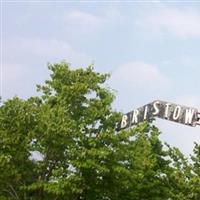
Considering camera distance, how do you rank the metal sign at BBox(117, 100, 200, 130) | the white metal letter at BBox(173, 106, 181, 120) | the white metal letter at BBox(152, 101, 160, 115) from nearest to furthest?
the metal sign at BBox(117, 100, 200, 130) < the white metal letter at BBox(173, 106, 181, 120) < the white metal letter at BBox(152, 101, 160, 115)

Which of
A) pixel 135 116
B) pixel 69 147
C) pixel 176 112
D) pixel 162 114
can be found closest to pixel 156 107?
pixel 162 114

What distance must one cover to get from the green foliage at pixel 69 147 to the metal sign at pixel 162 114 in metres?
1.90

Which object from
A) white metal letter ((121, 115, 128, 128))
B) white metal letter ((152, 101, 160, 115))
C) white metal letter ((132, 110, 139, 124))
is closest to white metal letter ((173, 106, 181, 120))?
white metal letter ((152, 101, 160, 115))

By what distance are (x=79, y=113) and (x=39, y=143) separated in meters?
2.60

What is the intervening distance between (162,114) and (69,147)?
8843 mm

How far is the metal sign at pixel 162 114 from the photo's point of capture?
85.4ft

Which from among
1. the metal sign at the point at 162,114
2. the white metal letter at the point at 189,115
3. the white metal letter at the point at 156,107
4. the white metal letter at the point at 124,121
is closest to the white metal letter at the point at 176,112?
the metal sign at the point at 162,114

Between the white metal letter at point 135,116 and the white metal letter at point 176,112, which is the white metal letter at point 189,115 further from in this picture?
the white metal letter at point 135,116

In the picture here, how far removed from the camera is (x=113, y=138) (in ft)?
71.3

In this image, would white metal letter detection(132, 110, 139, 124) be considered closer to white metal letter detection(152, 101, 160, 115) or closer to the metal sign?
the metal sign

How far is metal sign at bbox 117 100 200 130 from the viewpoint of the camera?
26031 millimetres

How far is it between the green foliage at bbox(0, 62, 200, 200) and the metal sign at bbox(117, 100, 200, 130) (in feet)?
6.24

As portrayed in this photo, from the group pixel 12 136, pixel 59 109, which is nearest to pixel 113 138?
pixel 59 109

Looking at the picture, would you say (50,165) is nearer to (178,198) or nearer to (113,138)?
(113,138)
